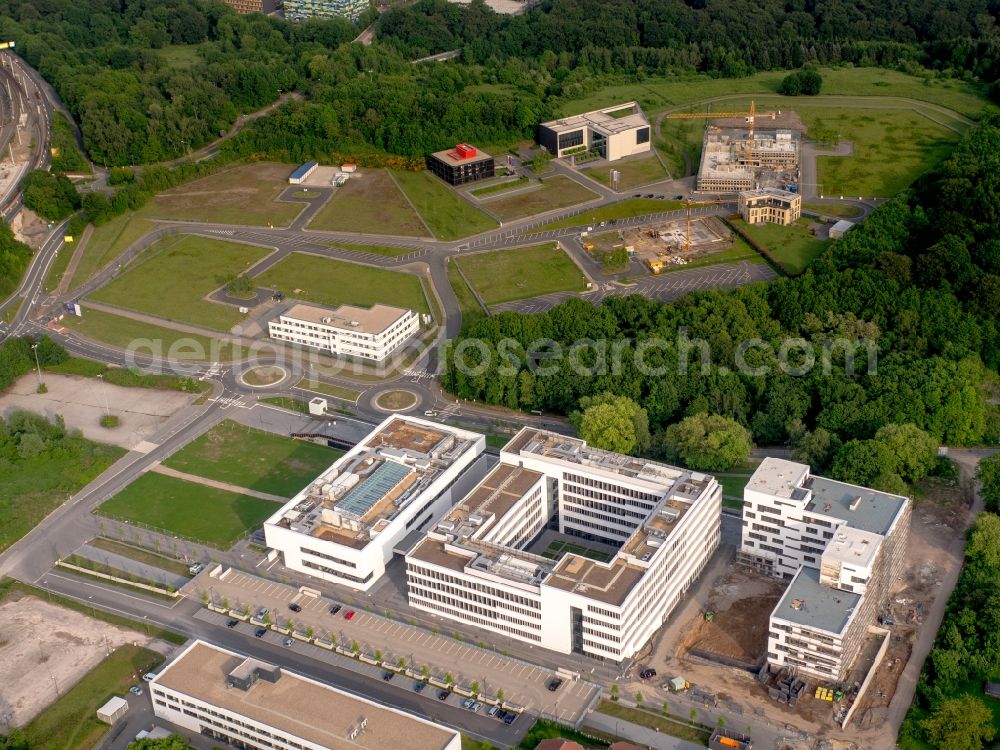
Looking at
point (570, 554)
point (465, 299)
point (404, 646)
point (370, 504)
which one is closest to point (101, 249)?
point (465, 299)

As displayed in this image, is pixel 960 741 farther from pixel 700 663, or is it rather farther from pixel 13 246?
pixel 13 246

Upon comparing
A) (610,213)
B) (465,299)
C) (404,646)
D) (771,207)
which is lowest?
(404,646)

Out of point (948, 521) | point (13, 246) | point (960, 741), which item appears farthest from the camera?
point (13, 246)

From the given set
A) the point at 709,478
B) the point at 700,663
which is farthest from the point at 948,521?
the point at 700,663

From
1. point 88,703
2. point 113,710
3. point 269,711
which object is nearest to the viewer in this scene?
point 269,711

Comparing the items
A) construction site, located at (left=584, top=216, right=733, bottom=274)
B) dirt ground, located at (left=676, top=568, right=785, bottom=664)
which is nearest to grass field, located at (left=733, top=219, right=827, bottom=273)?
construction site, located at (left=584, top=216, right=733, bottom=274)

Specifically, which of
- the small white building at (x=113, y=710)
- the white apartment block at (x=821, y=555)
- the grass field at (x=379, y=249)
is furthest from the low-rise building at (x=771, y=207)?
the small white building at (x=113, y=710)

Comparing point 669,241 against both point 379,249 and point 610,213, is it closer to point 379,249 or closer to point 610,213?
point 610,213
